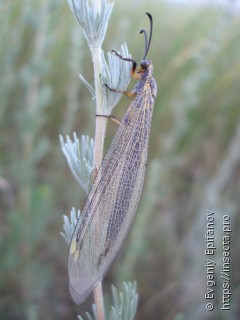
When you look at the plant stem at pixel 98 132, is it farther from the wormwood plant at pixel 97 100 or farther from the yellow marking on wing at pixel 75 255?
the yellow marking on wing at pixel 75 255

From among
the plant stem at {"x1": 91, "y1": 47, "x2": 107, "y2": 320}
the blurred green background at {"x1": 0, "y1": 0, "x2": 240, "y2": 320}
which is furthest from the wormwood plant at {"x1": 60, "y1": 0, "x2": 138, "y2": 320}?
the blurred green background at {"x1": 0, "y1": 0, "x2": 240, "y2": 320}

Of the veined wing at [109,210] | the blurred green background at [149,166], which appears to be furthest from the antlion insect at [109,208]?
the blurred green background at [149,166]

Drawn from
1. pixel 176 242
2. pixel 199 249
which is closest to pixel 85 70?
pixel 176 242

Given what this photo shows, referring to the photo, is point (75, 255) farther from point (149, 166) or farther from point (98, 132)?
point (149, 166)

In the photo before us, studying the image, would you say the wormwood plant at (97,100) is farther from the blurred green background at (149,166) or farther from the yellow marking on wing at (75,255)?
the blurred green background at (149,166)

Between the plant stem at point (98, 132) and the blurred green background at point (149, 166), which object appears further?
the blurred green background at point (149, 166)

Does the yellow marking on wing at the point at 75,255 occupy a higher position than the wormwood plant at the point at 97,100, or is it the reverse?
the wormwood plant at the point at 97,100

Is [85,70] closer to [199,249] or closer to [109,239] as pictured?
[199,249]
